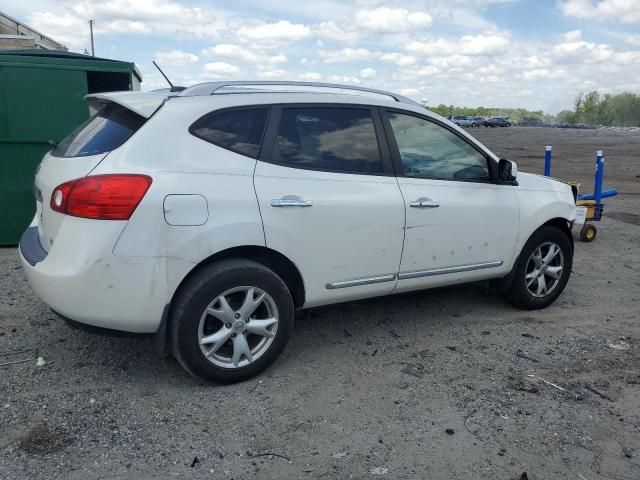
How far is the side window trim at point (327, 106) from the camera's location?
12.4ft

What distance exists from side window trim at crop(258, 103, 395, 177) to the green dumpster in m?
3.82

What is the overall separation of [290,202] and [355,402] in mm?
1270

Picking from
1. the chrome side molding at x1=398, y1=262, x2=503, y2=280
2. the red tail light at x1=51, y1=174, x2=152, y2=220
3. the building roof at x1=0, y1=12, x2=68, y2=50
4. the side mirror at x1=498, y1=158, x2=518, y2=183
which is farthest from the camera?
the building roof at x1=0, y1=12, x2=68, y2=50

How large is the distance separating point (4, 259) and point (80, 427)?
3.86 meters

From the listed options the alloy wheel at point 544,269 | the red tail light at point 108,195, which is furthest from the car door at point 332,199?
the alloy wheel at point 544,269

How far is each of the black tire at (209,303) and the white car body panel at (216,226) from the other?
93mm

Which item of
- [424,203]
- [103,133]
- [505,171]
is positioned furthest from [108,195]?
[505,171]

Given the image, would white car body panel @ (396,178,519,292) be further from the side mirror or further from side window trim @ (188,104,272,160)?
side window trim @ (188,104,272,160)

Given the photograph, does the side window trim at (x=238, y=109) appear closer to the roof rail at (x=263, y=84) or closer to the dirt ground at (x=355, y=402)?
the roof rail at (x=263, y=84)

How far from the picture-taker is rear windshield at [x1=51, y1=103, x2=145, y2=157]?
3.51 m

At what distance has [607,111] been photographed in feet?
442

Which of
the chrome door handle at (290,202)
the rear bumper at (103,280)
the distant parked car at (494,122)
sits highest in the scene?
the distant parked car at (494,122)

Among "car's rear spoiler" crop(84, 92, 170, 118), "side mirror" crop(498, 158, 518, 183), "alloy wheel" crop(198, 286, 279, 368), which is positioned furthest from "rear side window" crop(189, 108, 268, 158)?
"side mirror" crop(498, 158, 518, 183)

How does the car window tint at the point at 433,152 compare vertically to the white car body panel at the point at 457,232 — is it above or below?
above
